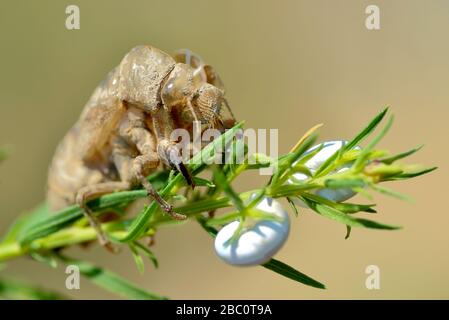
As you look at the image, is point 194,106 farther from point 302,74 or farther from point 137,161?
point 302,74

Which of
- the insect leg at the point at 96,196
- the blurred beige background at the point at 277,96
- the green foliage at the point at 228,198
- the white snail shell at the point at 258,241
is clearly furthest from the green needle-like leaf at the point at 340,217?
the blurred beige background at the point at 277,96

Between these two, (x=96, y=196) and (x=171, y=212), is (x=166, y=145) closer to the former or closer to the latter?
(x=171, y=212)

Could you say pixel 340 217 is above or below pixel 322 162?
below

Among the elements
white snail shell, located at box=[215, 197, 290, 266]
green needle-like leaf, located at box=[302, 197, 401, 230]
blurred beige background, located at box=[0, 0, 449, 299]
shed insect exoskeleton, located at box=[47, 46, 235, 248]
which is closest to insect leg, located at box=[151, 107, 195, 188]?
shed insect exoskeleton, located at box=[47, 46, 235, 248]


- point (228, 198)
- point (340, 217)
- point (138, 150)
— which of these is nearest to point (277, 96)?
point (138, 150)

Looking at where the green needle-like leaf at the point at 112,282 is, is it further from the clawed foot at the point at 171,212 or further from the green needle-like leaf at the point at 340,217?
the green needle-like leaf at the point at 340,217

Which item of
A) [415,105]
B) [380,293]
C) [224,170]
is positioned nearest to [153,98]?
[224,170]
